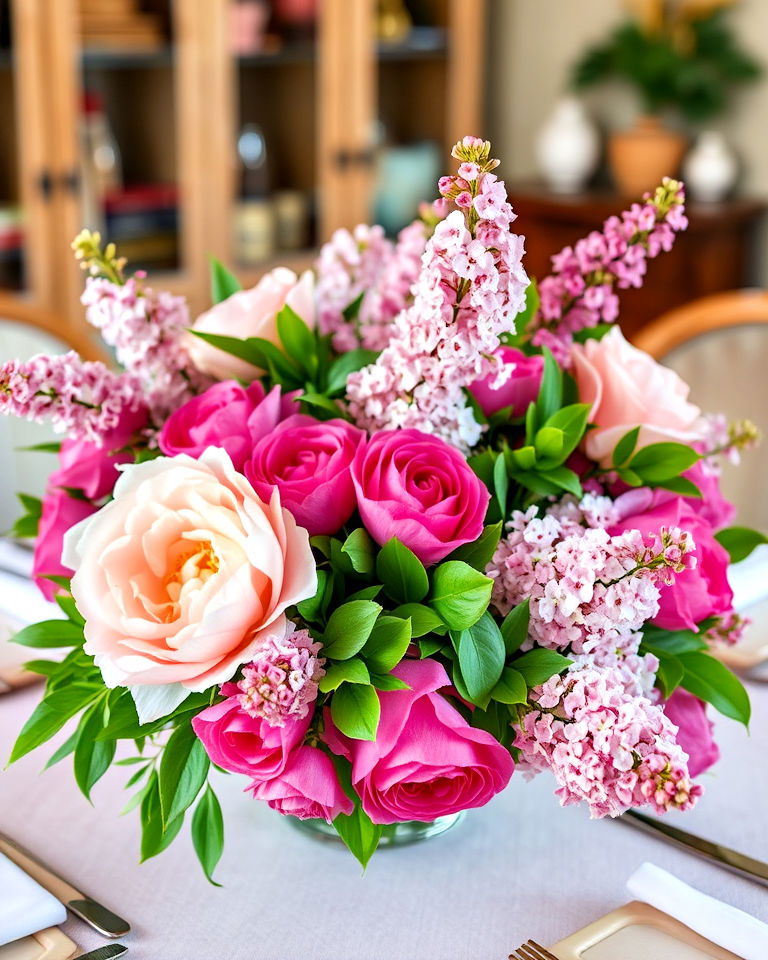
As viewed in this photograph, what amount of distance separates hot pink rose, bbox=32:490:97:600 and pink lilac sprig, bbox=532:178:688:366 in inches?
13.3

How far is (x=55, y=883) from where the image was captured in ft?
2.52

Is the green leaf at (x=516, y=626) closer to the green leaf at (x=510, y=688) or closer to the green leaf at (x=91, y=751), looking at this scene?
the green leaf at (x=510, y=688)

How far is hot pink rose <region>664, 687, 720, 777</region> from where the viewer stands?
2.60ft

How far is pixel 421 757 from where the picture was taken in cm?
66

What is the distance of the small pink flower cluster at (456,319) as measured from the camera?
0.64m

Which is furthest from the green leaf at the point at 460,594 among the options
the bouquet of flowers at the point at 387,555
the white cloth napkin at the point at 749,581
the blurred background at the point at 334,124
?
the blurred background at the point at 334,124

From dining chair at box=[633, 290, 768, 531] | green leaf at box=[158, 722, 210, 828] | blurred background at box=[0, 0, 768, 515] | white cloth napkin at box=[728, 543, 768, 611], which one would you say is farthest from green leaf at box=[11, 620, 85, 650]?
blurred background at box=[0, 0, 768, 515]

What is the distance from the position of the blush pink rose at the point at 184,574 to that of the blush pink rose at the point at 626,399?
24cm

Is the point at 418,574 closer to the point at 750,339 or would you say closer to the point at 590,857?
the point at 590,857

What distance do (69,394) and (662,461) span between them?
14.7 inches

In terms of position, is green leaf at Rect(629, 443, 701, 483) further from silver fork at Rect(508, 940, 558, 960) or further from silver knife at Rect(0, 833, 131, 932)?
silver knife at Rect(0, 833, 131, 932)

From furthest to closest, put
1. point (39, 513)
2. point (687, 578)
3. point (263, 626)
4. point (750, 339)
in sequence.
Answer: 1. point (750, 339)
2. point (39, 513)
3. point (687, 578)
4. point (263, 626)

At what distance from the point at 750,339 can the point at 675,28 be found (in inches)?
64.3

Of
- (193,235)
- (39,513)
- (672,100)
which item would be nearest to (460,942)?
(39,513)
